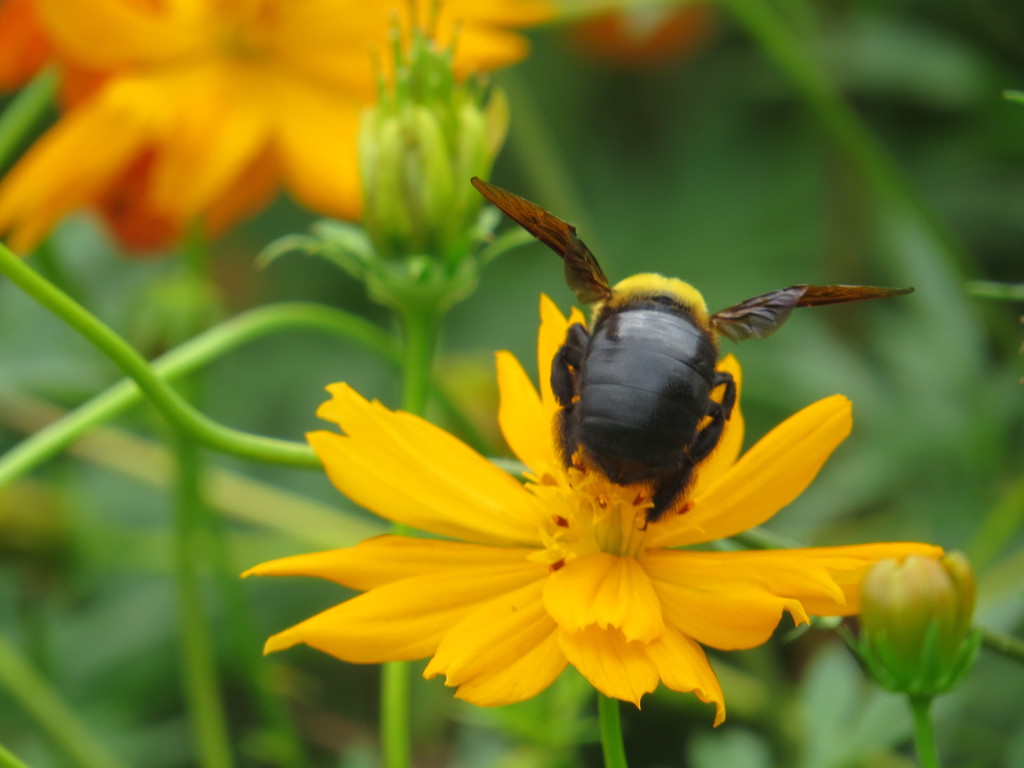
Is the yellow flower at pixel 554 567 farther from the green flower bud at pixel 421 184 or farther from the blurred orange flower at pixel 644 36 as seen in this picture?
the blurred orange flower at pixel 644 36

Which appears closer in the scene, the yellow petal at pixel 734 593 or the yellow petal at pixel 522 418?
the yellow petal at pixel 734 593

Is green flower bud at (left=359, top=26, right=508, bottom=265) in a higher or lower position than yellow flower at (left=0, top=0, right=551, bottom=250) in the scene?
lower

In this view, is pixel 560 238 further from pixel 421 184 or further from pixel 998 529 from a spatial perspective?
pixel 998 529

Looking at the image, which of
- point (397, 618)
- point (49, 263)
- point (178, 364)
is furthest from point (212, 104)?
point (397, 618)

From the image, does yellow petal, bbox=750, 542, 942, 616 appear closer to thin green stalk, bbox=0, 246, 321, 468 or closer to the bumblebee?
the bumblebee

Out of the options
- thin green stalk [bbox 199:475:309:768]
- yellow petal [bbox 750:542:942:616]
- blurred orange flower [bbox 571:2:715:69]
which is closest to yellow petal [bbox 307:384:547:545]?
yellow petal [bbox 750:542:942:616]

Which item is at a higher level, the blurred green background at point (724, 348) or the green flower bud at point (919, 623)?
the blurred green background at point (724, 348)

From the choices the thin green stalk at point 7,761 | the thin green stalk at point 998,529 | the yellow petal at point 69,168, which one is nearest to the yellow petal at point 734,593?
the thin green stalk at point 7,761
